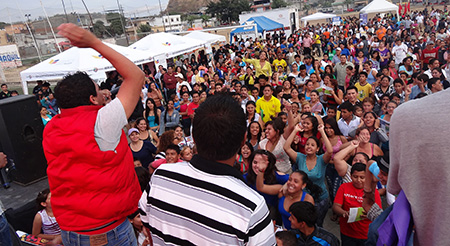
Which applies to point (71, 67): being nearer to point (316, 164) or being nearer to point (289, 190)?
point (316, 164)

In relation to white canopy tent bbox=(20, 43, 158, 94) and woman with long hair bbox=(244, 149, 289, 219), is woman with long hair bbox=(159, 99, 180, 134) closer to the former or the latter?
woman with long hair bbox=(244, 149, 289, 219)

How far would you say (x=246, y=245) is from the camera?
1.19 meters

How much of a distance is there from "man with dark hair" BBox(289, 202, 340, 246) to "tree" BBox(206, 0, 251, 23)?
69469 mm

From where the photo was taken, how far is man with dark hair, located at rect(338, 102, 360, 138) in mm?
5344

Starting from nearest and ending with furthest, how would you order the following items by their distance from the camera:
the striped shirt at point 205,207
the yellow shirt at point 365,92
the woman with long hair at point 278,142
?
the striped shirt at point 205,207 → the woman with long hair at point 278,142 → the yellow shirt at point 365,92

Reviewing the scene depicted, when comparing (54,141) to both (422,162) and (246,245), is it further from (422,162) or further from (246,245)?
(422,162)

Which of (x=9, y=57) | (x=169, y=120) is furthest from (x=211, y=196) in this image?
(x=9, y=57)

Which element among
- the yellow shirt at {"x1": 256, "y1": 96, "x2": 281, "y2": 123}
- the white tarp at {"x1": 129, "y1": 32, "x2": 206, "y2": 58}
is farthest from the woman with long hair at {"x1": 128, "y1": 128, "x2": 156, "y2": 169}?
the white tarp at {"x1": 129, "y1": 32, "x2": 206, "y2": 58}

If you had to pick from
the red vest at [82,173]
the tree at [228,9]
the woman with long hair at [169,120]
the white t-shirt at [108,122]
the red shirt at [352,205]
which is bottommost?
the red shirt at [352,205]

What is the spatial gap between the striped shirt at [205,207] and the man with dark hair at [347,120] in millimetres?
4541

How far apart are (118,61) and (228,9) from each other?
71690 mm

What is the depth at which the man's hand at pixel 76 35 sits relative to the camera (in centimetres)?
160

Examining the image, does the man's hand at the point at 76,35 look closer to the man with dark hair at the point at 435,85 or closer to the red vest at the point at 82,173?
the red vest at the point at 82,173

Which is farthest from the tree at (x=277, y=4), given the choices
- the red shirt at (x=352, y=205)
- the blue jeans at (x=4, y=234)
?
the blue jeans at (x=4, y=234)
